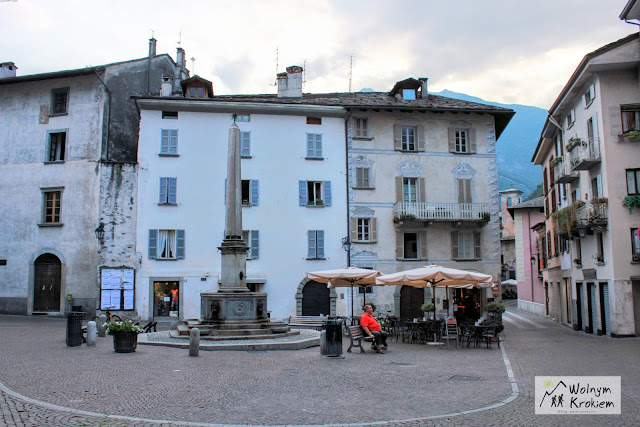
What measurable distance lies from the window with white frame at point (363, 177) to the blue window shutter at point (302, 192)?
2.83m

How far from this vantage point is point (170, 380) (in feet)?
33.8

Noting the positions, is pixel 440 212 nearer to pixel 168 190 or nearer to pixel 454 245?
pixel 454 245

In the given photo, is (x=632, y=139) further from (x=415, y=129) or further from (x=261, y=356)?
(x=261, y=356)

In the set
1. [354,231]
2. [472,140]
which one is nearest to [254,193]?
[354,231]

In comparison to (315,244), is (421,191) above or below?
above

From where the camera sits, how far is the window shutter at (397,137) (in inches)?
1261

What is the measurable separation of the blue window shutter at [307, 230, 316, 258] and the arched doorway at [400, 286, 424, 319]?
507 centimetres

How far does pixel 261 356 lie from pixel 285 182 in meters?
17.9

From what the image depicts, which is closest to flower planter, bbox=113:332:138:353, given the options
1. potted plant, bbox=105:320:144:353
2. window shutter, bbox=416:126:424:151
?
potted plant, bbox=105:320:144:353

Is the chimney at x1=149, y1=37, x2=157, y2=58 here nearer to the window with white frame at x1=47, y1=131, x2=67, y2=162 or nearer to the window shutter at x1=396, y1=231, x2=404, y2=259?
the window with white frame at x1=47, y1=131, x2=67, y2=162

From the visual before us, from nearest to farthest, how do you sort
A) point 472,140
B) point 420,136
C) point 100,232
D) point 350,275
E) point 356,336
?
point 356,336 → point 350,275 → point 100,232 → point 420,136 → point 472,140

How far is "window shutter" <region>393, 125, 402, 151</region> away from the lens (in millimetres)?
32031

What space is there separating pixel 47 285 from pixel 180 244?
7291 mm

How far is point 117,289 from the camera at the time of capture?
29531 millimetres
